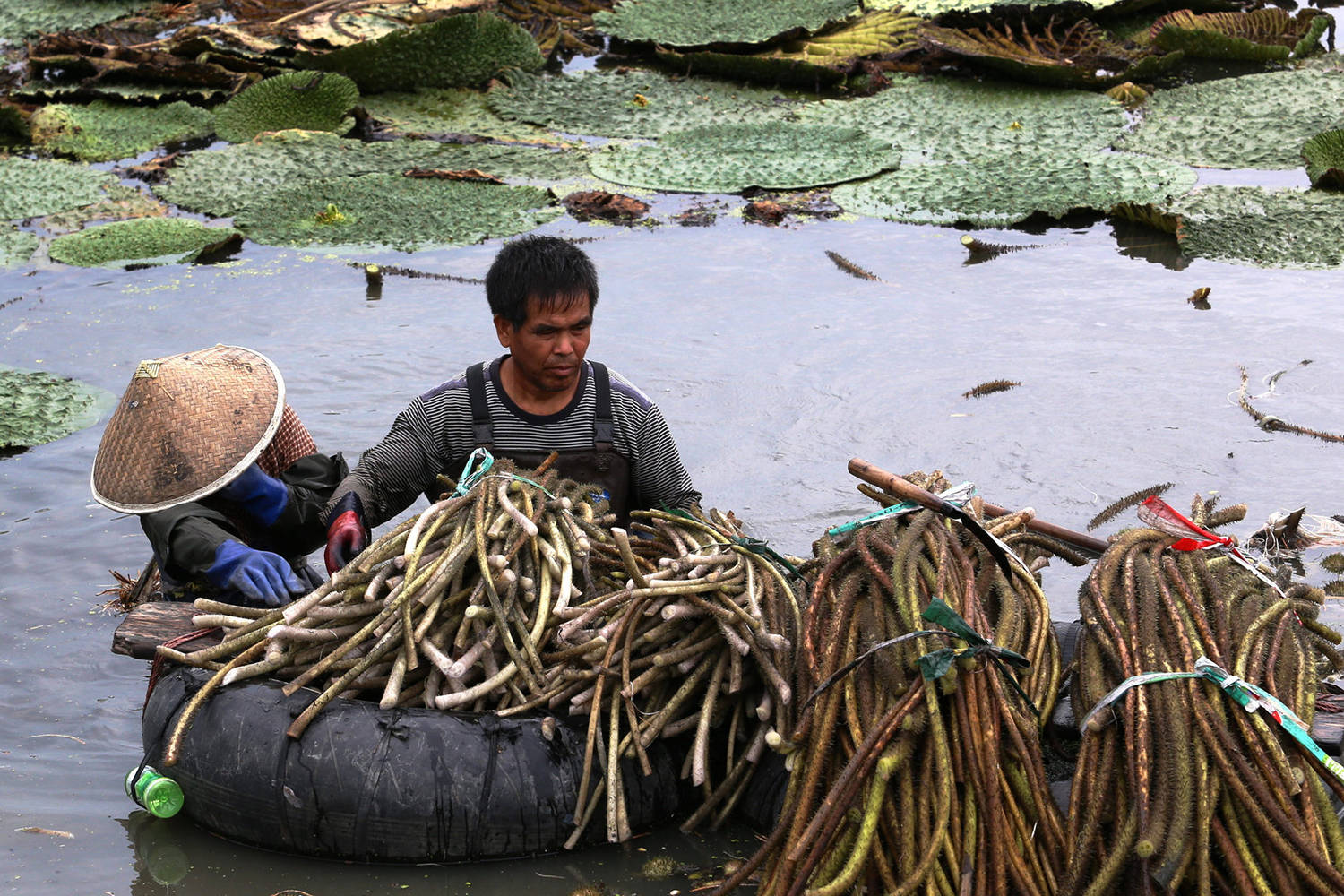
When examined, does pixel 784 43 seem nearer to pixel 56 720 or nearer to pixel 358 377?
pixel 358 377

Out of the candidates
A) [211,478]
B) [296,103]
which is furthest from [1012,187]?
[211,478]

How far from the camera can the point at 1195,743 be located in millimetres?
2578

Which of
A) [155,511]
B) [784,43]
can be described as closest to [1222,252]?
[784,43]

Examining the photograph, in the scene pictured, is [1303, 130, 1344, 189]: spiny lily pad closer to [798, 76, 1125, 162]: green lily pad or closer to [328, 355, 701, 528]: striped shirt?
[798, 76, 1125, 162]: green lily pad

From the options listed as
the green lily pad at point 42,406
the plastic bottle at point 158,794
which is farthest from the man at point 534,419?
the green lily pad at point 42,406

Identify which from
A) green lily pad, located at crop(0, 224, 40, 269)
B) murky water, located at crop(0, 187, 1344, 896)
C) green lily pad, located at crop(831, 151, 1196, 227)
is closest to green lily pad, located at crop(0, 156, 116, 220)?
green lily pad, located at crop(0, 224, 40, 269)

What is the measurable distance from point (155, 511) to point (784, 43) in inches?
310

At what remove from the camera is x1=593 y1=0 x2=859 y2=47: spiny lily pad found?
34.1 ft

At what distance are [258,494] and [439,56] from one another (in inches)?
272

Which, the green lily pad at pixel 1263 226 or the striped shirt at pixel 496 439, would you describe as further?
the green lily pad at pixel 1263 226

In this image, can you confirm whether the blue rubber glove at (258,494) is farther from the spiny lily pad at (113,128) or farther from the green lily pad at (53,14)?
the green lily pad at (53,14)

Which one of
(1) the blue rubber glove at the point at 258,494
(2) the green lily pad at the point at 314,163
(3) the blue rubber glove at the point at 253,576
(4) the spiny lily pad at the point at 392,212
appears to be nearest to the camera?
(3) the blue rubber glove at the point at 253,576

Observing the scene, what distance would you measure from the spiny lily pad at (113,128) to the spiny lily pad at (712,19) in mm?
3414

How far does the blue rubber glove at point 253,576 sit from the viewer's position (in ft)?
11.6
